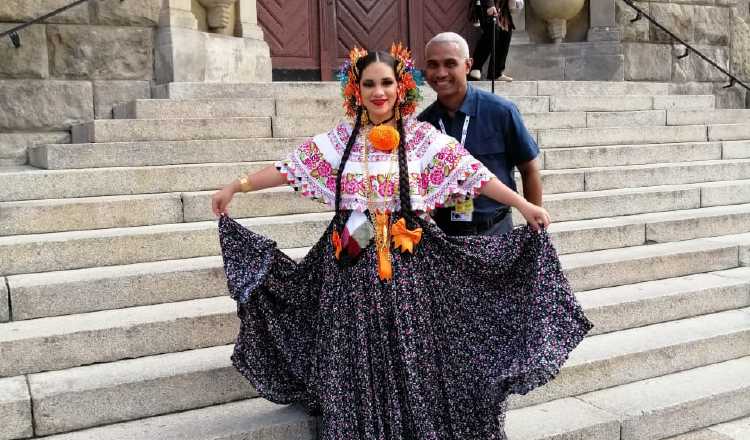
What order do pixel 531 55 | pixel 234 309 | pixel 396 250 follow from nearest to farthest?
1. pixel 396 250
2. pixel 234 309
3. pixel 531 55

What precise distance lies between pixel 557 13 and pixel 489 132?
6.96 meters

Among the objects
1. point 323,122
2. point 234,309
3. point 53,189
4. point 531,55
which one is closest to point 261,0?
point 323,122

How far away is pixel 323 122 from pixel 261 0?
2.88 m

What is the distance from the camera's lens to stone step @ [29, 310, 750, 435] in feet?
10.5

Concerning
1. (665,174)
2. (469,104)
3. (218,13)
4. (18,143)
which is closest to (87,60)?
(18,143)

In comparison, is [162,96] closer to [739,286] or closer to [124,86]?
[124,86]

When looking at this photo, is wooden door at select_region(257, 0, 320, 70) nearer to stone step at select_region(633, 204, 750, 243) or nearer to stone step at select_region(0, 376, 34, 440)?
stone step at select_region(633, 204, 750, 243)

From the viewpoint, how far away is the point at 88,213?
175 inches

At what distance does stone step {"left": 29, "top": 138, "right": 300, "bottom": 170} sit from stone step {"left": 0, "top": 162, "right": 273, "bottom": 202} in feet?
0.58

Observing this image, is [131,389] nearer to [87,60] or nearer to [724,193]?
[87,60]

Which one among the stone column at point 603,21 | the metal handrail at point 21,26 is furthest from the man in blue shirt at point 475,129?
the stone column at point 603,21

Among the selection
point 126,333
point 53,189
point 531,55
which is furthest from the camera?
point 531,55

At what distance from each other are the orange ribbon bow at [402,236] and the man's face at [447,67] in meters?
0.70

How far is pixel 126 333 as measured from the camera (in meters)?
3.55
